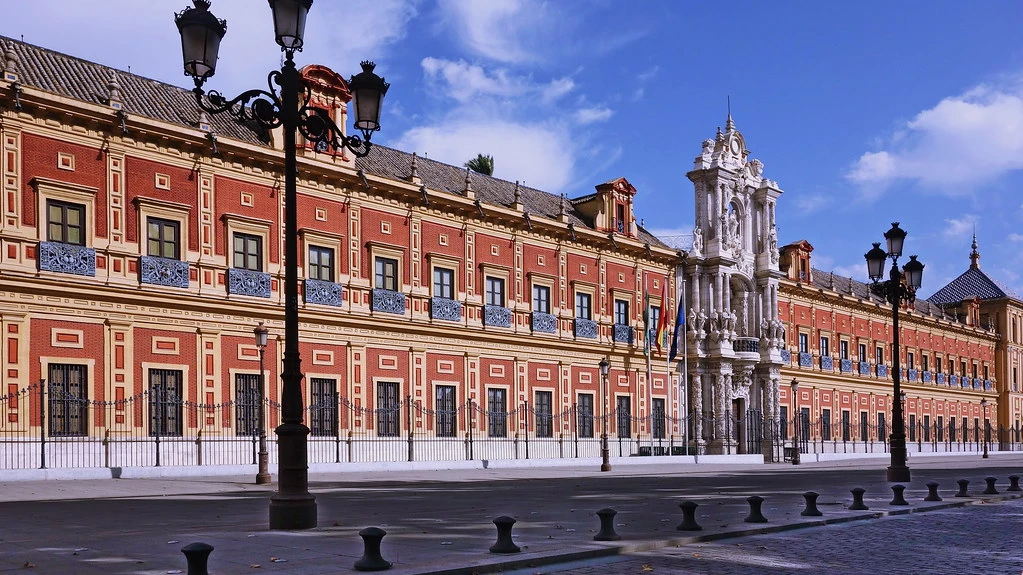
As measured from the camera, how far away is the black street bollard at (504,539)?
9.59 metres

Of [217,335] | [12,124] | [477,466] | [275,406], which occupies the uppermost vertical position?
[12,124]

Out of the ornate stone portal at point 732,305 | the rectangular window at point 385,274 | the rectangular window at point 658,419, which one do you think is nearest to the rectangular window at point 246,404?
the rectangular window at point 385,274

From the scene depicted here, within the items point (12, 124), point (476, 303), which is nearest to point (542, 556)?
point (12, 124)

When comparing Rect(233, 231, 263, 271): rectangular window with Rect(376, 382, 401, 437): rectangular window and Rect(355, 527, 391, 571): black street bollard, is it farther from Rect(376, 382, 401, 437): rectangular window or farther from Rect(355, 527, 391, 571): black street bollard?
Rect(355, 527, 391, 571): black street bollard

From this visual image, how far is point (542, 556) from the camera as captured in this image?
9.43m

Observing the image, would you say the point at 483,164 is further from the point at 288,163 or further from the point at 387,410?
the point at 288,163

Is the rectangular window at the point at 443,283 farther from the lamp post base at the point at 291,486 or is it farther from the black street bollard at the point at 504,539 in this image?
the black street bollard at the point at 504,539

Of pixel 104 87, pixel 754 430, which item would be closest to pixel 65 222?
pixel 104 87

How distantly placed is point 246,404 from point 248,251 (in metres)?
4.16

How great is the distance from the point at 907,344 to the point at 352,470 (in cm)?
4406

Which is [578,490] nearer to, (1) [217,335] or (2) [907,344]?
(1) [217,335]

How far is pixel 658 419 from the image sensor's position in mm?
41344

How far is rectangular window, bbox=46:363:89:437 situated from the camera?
23812 mm

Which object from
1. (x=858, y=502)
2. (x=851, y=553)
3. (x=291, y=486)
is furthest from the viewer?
(x=858, y=502)
